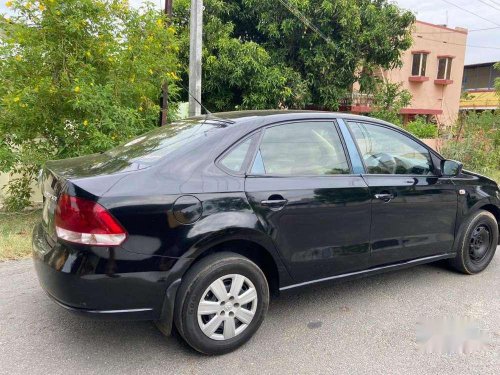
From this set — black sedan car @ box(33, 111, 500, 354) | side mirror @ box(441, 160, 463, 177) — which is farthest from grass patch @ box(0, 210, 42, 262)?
side mirror @ box(441, 160, 463, 177)

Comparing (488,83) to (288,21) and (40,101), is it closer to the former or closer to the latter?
(288,21)

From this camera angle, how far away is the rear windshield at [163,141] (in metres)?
3.13

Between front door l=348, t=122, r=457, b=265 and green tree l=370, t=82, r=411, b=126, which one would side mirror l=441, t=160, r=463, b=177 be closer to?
front door l=348, t=122, r=457, b=265

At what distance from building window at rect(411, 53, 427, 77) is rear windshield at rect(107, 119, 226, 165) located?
22220 millimetres

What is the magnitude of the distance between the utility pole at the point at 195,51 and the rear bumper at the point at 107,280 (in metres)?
4.96

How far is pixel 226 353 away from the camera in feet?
9.91

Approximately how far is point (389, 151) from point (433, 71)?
74.6 feet

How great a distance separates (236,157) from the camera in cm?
309

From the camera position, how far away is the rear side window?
9.97 feet

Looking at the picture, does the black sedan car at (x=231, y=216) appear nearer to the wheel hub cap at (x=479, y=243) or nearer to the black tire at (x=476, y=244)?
the black tire at (x=476, y=244)

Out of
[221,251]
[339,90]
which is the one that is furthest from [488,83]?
[221,251]

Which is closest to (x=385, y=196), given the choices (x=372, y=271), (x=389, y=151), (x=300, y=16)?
(x=389, y=151)

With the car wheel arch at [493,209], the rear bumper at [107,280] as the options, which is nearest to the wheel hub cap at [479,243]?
the car wheel arch at [493,209]

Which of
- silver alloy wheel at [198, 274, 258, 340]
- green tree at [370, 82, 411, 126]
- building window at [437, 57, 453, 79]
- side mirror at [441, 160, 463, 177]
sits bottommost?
silver alloy wheel at [198, 274, 258, 340]
